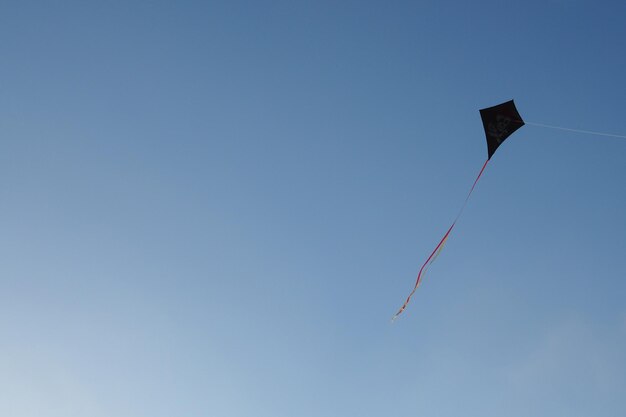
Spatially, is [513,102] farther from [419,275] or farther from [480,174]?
[419,275]

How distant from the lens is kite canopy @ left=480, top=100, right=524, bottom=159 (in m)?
12.1

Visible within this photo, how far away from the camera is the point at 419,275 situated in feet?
36.1

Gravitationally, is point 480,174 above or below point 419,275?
above

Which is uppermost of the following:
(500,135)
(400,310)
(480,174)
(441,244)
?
(500,135)

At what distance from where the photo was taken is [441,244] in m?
11.4

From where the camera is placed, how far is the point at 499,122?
40.0 ft

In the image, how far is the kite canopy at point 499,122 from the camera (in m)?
12.1

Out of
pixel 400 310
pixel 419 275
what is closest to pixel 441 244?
pixel 419 275

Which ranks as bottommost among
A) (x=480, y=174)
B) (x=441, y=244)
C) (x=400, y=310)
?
(x=400, y=310)

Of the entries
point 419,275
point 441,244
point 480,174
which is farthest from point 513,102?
point 419,275

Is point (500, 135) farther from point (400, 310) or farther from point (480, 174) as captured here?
point (400, 310)

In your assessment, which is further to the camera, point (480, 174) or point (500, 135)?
point (500, 135)

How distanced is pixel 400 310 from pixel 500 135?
5904 mm

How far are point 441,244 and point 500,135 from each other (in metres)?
3.79
